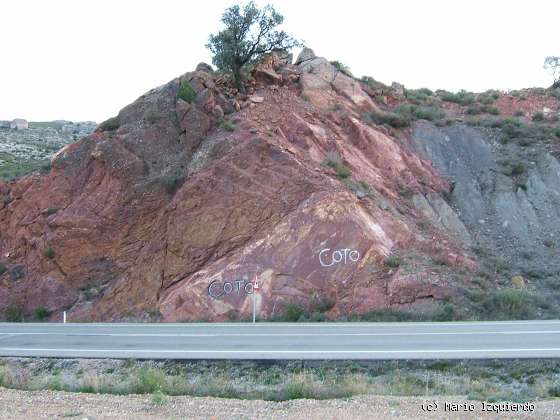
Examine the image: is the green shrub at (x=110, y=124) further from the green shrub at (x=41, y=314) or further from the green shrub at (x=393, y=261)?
the green shrub at (x=393, y=261)

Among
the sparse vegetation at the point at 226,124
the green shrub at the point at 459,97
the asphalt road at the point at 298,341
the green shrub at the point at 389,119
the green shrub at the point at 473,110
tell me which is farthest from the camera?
the green shrub at the point at 459,97

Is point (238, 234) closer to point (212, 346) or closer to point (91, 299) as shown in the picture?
point (91, 299)

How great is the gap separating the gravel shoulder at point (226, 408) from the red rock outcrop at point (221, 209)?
38.9 feet

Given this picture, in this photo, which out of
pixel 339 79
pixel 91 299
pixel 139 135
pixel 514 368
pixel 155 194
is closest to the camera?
pixel 514 368

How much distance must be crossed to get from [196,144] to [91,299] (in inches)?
301

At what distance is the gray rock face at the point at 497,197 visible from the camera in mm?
26750

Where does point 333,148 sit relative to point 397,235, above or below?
above

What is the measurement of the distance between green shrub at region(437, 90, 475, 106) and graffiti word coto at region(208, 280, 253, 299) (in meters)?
21.7

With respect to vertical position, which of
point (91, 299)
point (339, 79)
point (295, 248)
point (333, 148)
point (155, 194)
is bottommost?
point (91, 299)

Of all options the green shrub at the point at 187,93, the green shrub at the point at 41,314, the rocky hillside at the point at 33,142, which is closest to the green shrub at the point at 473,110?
the green shrub at the point at 187,93

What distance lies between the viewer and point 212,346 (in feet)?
45.5

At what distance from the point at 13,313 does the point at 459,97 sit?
2623cm

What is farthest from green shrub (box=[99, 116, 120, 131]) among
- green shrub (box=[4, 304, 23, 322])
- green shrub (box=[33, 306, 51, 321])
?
green shrub (box=[33, 306, 51, 321])

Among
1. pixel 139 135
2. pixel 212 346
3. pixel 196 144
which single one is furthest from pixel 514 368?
pixel 139 135
